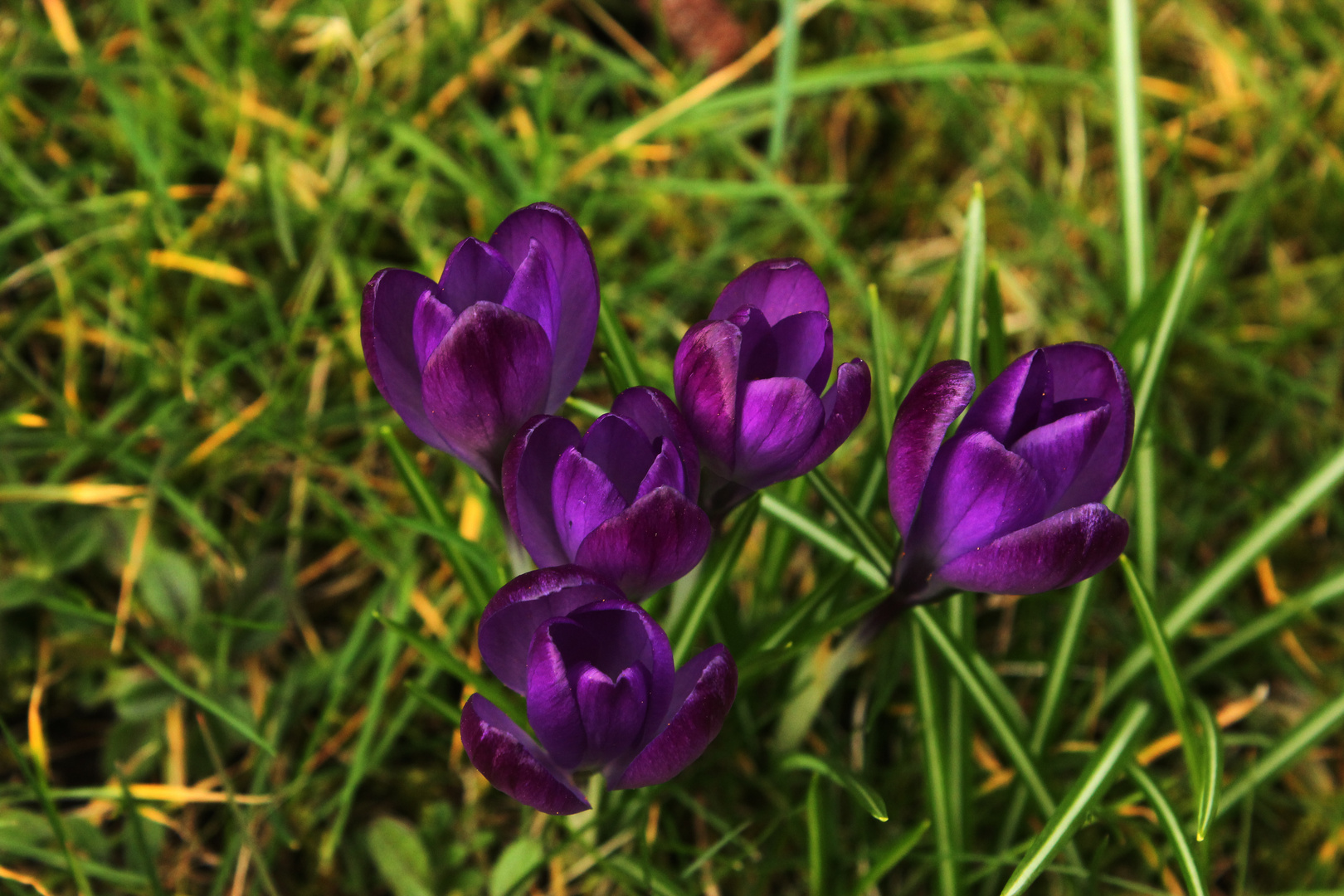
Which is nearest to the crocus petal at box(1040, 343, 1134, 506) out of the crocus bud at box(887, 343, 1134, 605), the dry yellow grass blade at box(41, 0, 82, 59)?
the crocus bud at box(887, 343, 1134, 605)

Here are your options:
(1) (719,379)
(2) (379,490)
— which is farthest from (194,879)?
(1) (719,379)

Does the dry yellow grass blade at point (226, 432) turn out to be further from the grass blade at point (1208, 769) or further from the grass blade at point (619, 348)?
the grass blade at point (1208, 769)

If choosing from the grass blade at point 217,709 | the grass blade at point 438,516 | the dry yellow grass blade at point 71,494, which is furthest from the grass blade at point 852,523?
the dry yellow grass blade at point 71,494

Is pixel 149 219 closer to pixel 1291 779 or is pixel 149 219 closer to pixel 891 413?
pixel 891 413

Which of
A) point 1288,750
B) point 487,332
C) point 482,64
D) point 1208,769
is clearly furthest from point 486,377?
point 482,64

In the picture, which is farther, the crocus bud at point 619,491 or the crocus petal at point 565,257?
the crocus petal at point 565,257

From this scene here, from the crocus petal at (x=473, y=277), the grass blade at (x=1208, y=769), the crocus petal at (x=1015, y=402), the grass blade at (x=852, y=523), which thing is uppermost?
the crocus petal at (x=473, y=277)

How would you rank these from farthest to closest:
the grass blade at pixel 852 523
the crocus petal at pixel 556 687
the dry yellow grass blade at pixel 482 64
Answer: the dry yellow grass blade at pixel 482 64 → the grass blade at pixel 852 523 → the crocus petal at pixel 556 687

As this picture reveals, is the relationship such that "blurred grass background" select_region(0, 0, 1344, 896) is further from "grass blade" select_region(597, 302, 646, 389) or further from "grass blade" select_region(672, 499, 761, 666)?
"grass blade" select_region(597, 302, 646, 389)
